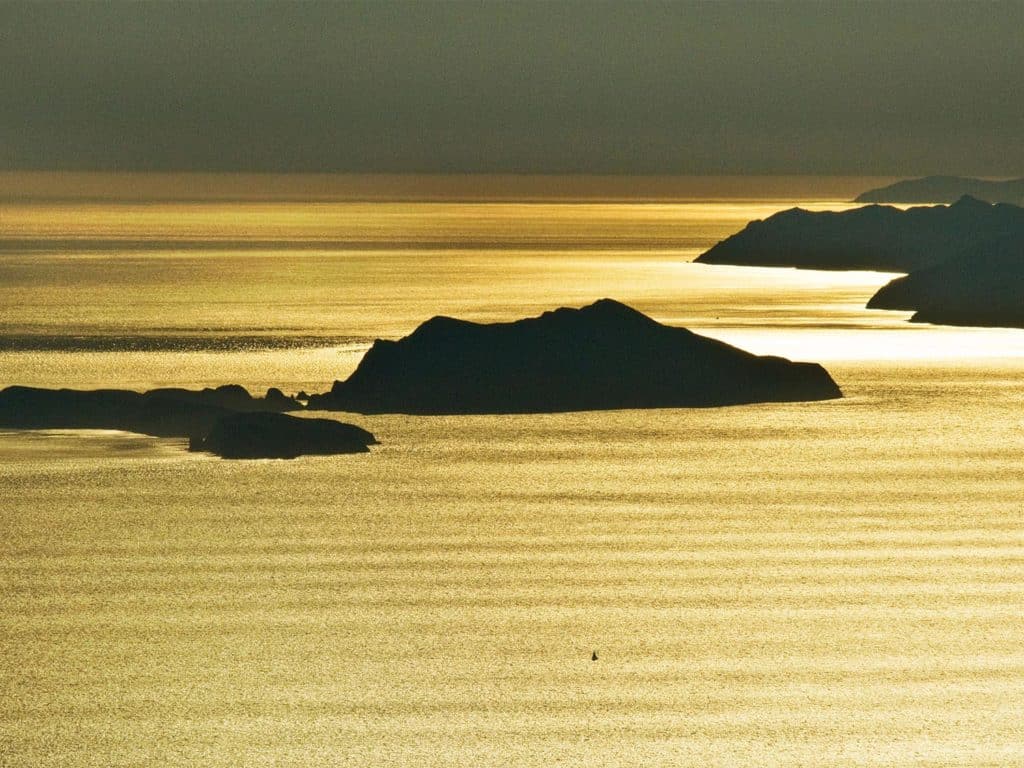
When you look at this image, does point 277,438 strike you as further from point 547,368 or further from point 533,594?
point 533,594

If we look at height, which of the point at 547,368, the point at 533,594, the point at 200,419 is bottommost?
the point at 533,594

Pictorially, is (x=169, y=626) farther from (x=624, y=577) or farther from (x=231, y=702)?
(x=624, y=577)

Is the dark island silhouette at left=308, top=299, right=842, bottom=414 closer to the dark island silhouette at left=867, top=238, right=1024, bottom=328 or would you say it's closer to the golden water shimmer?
the golden water shimmer

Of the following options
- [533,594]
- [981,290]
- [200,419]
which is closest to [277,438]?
[200,419]

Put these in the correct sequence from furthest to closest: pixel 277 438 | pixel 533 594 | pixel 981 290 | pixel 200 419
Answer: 1. pixel 981 290
2. pixel 200 419
3. pixel 277 438
4. pixel 533 594

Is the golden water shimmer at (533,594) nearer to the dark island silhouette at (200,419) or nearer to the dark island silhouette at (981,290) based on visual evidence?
the dark island silhouette at (200,419)

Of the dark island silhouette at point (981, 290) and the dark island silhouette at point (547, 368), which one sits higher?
the dark island silhouette at point (981, 290)

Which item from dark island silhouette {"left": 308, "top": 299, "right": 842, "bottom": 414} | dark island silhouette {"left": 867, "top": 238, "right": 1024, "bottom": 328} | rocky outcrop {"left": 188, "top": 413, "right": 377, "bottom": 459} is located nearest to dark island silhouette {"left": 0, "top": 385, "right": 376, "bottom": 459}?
rocky outcrop {"left": 188, "top": 413, "right": 377, "bottom": 459}

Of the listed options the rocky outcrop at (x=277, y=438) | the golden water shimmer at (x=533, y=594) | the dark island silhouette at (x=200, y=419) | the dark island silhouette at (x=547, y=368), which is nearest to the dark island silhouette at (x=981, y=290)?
the golden water shimmer at (x=533, y=594)
